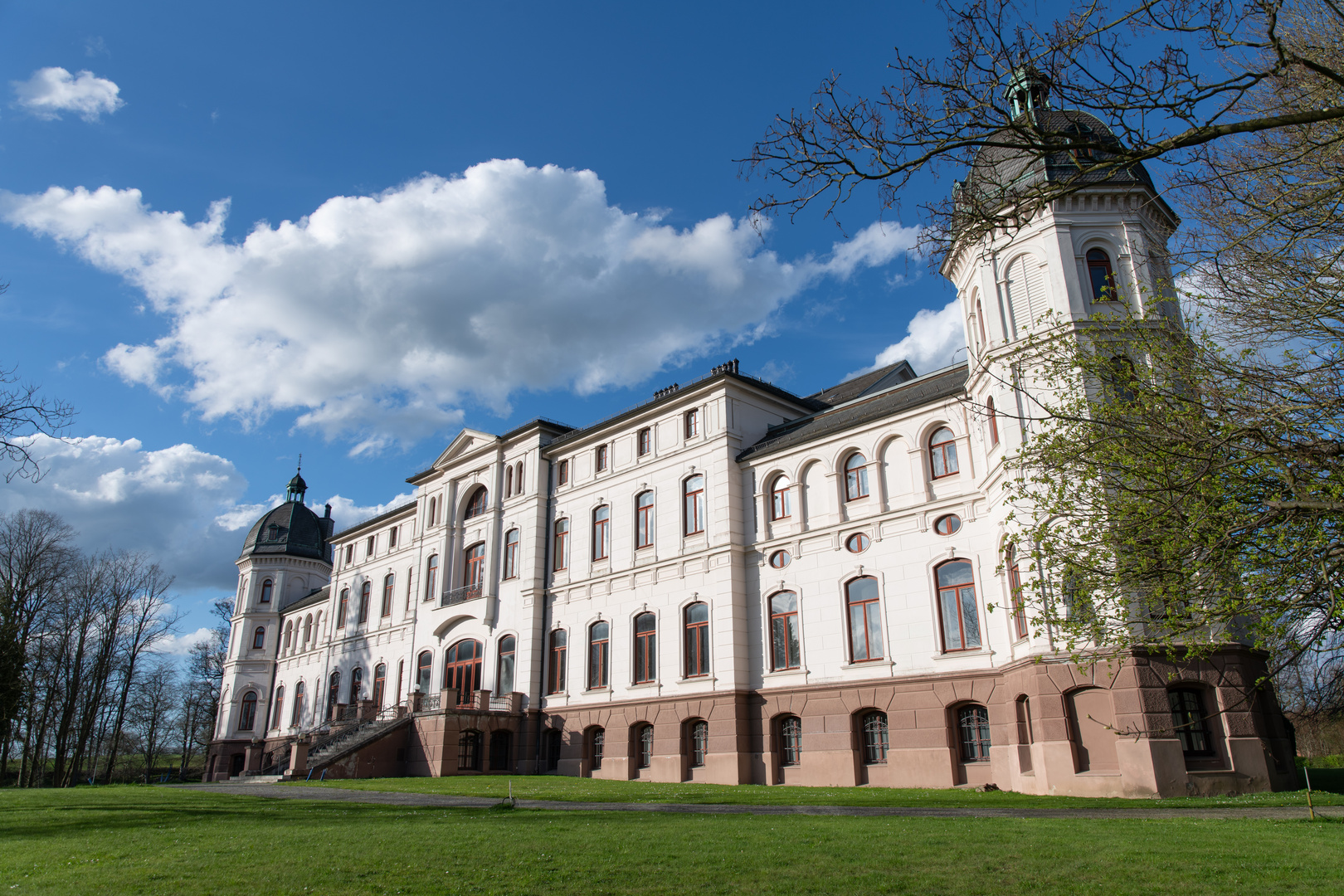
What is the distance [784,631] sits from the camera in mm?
27828

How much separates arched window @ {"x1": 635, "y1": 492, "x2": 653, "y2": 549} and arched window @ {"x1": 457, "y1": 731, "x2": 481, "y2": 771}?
1011 centimetres

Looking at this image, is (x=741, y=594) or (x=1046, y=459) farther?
(x=741, y=594)

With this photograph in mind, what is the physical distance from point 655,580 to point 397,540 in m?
21.9

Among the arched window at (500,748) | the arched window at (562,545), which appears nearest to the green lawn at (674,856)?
the arched window at (500,748)

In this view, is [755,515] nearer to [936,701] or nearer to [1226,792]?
[936,701]

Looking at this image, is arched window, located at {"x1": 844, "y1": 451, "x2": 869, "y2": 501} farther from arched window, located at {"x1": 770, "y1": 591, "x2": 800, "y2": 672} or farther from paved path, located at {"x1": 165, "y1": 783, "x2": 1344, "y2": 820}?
paved path, located at {"x1": 165, "y1": 783, "x2": 1344, "y2": 820}

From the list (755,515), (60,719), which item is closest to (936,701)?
(755,515)

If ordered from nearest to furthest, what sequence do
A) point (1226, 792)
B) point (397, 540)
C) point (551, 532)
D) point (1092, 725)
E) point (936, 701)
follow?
point (1226, 792), point (1092, 725), point (936, 701), point (551, 532), point (397, 540)

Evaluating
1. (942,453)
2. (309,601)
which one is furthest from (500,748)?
(309,601)

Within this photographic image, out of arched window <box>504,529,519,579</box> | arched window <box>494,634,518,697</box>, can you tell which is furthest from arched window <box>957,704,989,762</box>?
arched window <box>504,529,519,579</box>

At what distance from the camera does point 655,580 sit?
3156 cm

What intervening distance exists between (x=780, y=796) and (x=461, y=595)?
22.7 m

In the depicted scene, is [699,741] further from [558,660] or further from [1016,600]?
[1016,600]

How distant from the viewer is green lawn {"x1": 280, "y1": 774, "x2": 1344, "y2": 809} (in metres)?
16.6
